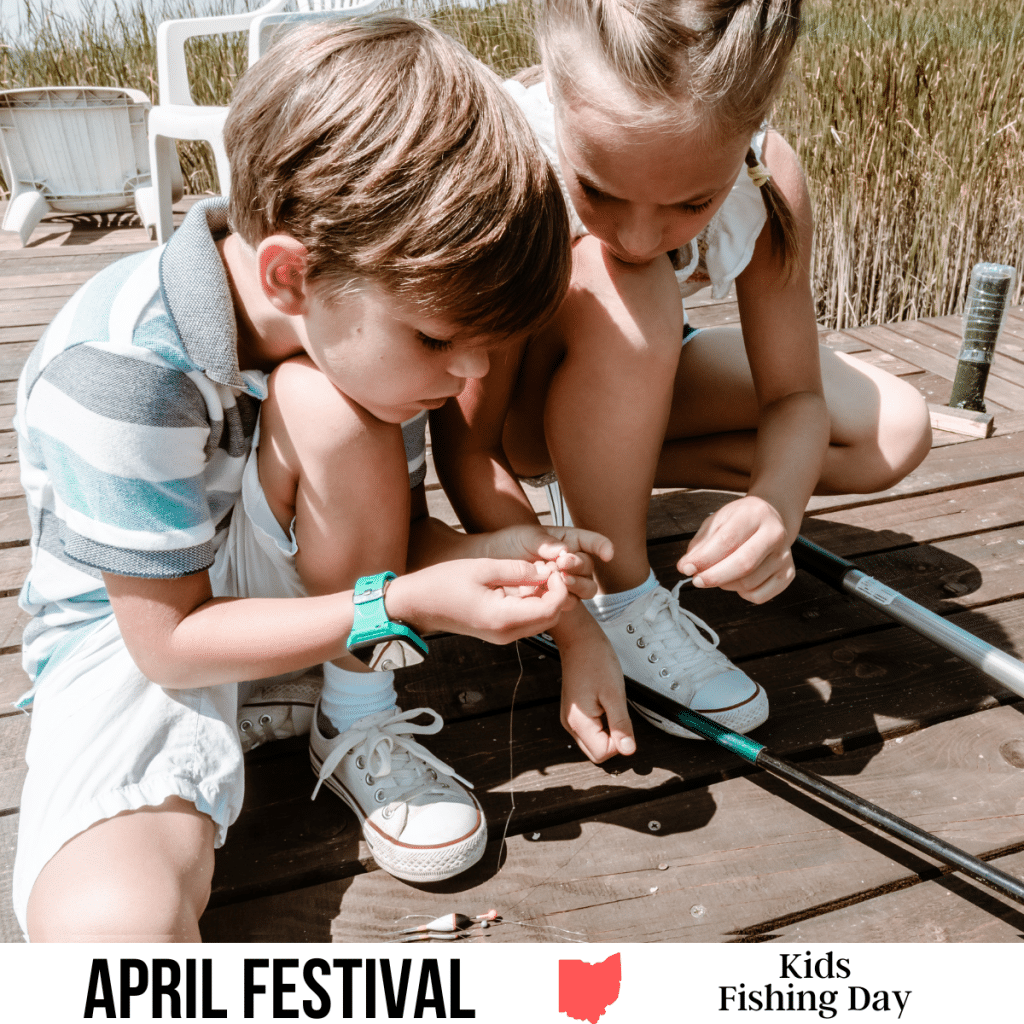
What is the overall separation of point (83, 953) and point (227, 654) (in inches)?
11.2

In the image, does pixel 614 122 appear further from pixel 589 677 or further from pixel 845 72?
pixel 845 72

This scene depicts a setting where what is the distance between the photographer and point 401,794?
42.2 inches

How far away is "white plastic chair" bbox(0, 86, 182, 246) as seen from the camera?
360 cm

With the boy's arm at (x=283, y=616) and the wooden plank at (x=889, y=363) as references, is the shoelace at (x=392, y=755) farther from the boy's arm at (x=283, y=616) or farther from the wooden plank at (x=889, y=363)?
the wooden plank at (x=889, y=363)

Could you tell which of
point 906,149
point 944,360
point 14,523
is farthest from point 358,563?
point 906,149

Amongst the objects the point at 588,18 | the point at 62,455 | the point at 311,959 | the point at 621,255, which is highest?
the point at 588,18

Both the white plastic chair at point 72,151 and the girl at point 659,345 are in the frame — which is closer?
the girl at point 659,345

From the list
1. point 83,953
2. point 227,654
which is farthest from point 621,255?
point 83,953

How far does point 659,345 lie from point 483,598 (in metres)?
0.41

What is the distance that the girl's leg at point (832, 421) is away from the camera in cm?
146

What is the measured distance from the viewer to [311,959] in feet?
2.97

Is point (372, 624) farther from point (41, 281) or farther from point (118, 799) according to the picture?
point (41, 281)

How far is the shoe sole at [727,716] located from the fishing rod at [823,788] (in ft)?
0.05

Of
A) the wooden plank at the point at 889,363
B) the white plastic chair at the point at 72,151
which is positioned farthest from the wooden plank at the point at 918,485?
the white plastic chair at the point at 72,151
